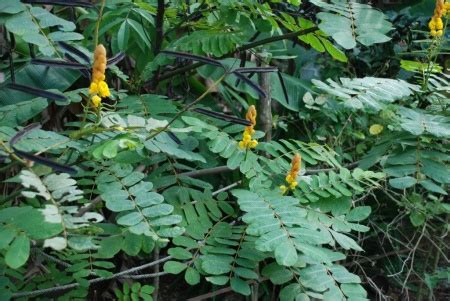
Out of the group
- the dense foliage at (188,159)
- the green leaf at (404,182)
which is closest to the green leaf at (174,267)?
the dense foliage at (188,159)

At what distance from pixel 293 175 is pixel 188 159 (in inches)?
10.3

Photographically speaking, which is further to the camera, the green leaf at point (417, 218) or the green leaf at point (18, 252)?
the green leaf at point (417, 218)

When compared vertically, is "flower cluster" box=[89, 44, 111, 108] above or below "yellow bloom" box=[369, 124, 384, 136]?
above

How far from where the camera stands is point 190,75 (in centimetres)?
257

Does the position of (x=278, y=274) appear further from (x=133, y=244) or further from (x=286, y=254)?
(x=133, y=244)

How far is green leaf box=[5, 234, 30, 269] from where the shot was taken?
105cm

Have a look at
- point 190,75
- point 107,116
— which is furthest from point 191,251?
point 190,75

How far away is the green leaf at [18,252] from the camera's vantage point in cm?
105

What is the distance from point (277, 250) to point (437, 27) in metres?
1.00

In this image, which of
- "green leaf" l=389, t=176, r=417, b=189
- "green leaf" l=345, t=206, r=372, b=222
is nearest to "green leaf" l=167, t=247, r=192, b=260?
"green leaf" l=345, t=206, r=372, b=222

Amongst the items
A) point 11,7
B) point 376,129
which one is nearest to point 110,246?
point 11,7

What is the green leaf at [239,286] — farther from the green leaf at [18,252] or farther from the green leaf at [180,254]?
the green leaf at [18,252]

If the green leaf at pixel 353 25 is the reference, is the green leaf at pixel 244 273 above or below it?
below

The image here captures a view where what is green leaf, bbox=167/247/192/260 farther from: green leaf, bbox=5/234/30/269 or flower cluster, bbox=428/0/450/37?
flower cluster, bbox=428/0/450/37
